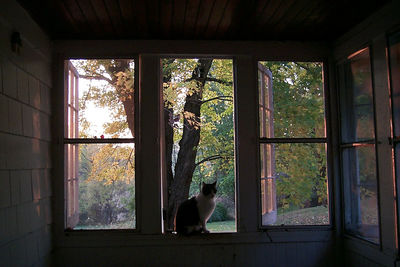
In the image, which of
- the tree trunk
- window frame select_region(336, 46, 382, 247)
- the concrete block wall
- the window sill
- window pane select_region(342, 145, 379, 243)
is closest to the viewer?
the concrete block wall

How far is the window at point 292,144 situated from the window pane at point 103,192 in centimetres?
142

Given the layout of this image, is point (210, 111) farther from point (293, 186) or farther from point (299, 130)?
point (293, 186)

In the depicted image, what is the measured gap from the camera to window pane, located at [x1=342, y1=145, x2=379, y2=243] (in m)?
3.44

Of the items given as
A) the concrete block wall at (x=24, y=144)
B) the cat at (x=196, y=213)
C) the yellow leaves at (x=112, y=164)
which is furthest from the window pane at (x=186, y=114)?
the concrete block wall at (x=24, y=144)

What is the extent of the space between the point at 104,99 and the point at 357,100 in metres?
2.55

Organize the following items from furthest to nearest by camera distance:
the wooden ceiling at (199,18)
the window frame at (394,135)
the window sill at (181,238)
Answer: the window sill at (181,238)
the wooden ceiling at (199,18)
the window frame at (394,135)

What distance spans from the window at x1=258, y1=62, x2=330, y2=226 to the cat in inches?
22.8

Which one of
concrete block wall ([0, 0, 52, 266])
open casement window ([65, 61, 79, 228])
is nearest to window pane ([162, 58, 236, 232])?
open casement window ([65, 61, 79, 228])

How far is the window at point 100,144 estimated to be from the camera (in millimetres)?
3951

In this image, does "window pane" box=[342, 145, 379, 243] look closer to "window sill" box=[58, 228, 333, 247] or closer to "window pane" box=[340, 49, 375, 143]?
"window pane" box=[340, 49, 375, 143]

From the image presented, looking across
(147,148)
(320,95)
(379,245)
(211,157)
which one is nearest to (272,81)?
(320,95)

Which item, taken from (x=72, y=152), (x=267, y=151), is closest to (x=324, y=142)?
(x=267, y=151)

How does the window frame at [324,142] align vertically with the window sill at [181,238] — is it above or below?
above

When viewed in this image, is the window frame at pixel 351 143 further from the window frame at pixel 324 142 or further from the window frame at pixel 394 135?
the window frame at pixel 394 135
